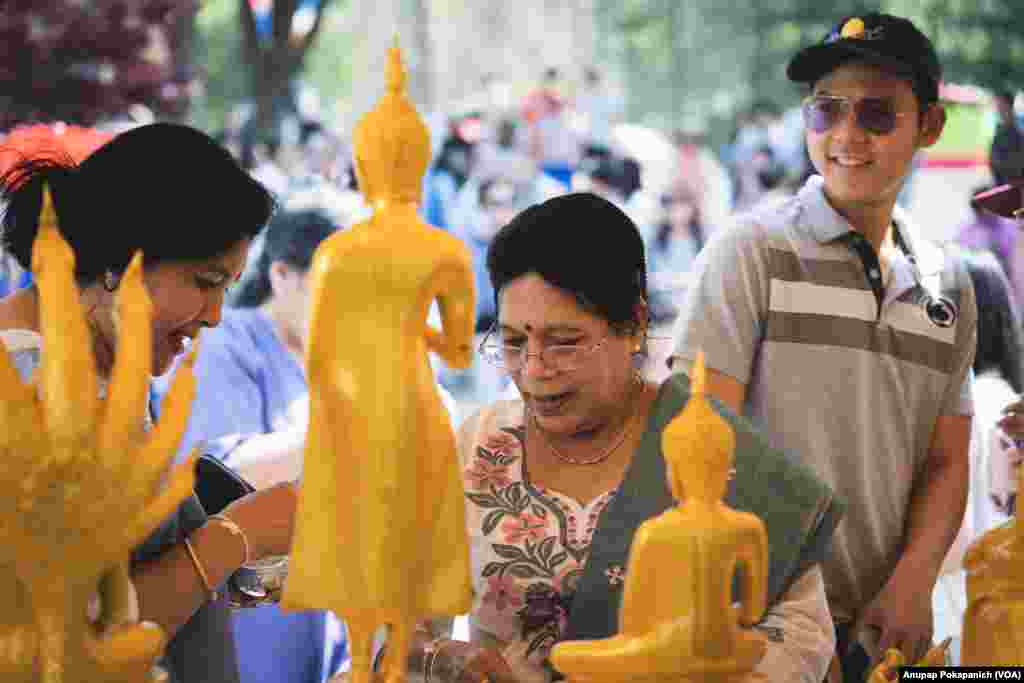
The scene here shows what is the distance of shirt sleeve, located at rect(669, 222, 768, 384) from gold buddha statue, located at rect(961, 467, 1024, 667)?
29.4 inches

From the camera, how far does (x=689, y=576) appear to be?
1087 mm

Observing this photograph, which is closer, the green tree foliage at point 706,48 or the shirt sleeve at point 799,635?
the shirt sleeve at point 799,635

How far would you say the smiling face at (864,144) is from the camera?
6.84 ft

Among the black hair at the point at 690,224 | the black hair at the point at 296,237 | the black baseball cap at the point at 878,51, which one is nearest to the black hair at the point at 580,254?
the black baseball cap at the point at 878,51

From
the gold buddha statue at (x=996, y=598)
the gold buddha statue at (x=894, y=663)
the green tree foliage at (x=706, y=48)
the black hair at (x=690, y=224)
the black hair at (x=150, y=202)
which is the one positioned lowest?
the black hair at (x=690, y=224)

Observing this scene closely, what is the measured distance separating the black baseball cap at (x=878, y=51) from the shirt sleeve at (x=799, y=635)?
2.88 feet

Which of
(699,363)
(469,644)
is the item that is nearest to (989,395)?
(469,644)

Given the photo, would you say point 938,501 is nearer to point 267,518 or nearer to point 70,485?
point 267,518

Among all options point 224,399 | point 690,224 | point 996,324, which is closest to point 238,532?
point 224,399

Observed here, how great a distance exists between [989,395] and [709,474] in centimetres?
194

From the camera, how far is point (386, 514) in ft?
3.68

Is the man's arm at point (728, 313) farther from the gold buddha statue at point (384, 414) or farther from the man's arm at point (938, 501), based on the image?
the gold buddha statue at point (384, 414)

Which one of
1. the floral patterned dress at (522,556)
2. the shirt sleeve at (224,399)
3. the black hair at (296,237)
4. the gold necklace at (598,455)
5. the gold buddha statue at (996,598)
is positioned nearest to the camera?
the gold buddha statue at (996,598)

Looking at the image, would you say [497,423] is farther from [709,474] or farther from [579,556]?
[709,474]
